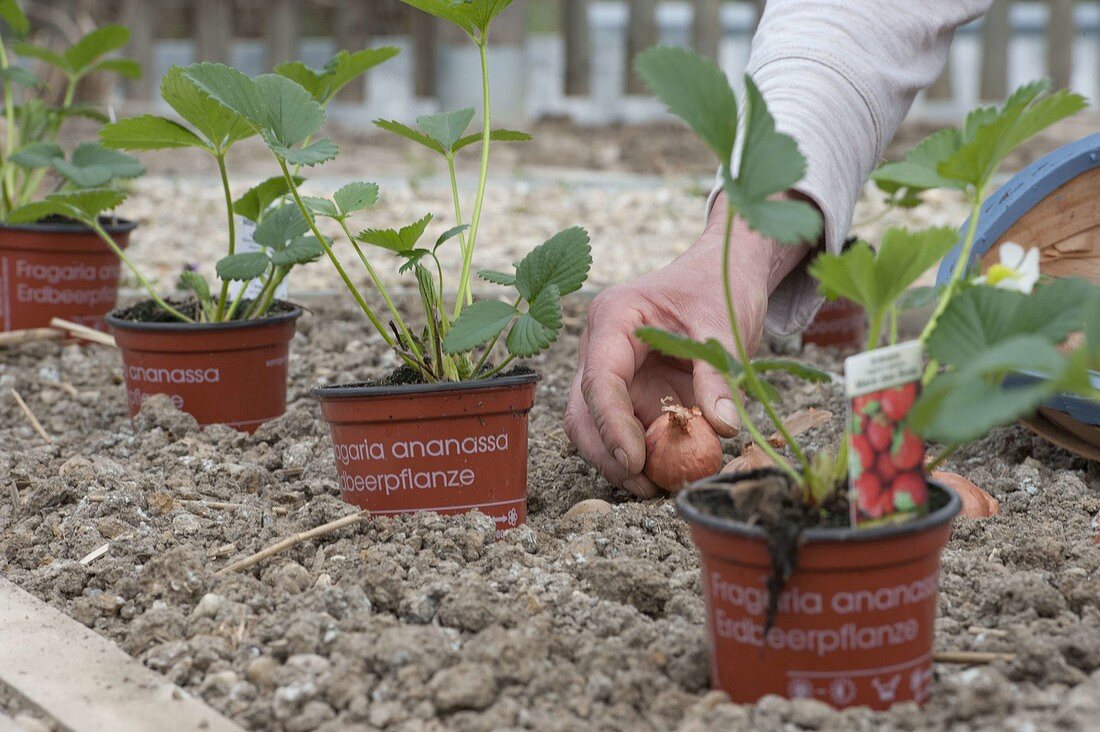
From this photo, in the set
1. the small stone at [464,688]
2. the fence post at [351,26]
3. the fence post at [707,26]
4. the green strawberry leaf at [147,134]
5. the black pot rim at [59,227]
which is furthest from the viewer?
the fence post at [351,26]

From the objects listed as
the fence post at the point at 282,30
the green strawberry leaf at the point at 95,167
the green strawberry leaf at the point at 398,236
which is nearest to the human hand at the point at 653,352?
the green strawberry leaf at the point at 398,236

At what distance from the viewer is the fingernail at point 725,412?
1.51m

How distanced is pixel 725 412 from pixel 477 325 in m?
0.33

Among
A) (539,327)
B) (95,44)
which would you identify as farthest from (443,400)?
(95,44)

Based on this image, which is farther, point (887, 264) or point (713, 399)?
point (713, 399)

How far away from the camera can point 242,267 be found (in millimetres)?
1669

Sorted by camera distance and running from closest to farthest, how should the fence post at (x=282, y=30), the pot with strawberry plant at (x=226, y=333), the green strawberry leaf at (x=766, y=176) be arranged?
1. the green strawberry leaf at (x=766, y=176)
2. the pot with strawberry plant at (x=226, y=333)
3. the fence post at (x=282, y=30)

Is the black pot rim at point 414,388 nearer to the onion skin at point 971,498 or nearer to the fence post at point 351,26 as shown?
the onion skin at point 971,498

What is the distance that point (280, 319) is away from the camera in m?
2.01

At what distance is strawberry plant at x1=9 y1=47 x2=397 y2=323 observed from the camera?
4.73 ft

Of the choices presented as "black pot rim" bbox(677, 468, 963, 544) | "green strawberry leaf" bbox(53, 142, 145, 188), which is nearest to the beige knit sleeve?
"black pot rim" bbox(677, 468, 963, 544)

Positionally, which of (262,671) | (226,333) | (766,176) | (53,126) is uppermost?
(53,126)

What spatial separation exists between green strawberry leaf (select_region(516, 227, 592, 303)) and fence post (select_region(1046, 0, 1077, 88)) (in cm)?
553

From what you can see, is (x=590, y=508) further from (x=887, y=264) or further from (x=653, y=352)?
(x=887, y=264)
